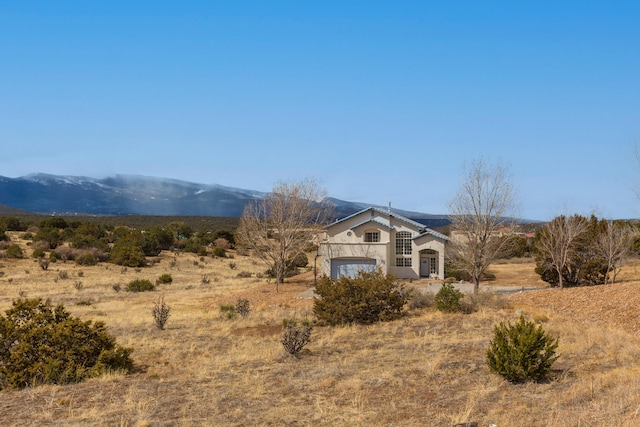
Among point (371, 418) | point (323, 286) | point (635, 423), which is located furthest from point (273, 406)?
point (323, 286)

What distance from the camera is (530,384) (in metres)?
9.96

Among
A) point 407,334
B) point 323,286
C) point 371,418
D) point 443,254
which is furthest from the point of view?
point 443,254

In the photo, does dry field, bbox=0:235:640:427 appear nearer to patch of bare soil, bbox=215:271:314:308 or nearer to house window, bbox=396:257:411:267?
patch of bare soil, bbox=215:271:314:308

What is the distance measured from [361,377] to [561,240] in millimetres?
24419

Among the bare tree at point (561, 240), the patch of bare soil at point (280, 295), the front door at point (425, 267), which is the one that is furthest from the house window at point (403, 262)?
the bare tree at point (561, 240)

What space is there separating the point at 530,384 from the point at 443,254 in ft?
93.6

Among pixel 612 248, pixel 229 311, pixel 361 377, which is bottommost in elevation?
pixel 229 311

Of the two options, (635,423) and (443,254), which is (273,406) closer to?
(635,423)

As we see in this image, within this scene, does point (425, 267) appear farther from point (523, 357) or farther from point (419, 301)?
point (523, 357)

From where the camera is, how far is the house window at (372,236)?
1479 inches

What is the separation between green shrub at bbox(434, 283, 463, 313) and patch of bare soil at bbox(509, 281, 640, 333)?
2733 millimetres

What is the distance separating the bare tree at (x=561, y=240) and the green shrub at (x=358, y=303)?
14.7m

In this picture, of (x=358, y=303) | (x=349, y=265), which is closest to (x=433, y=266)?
(x=349, y=265)

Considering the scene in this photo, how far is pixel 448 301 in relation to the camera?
2030 cm
